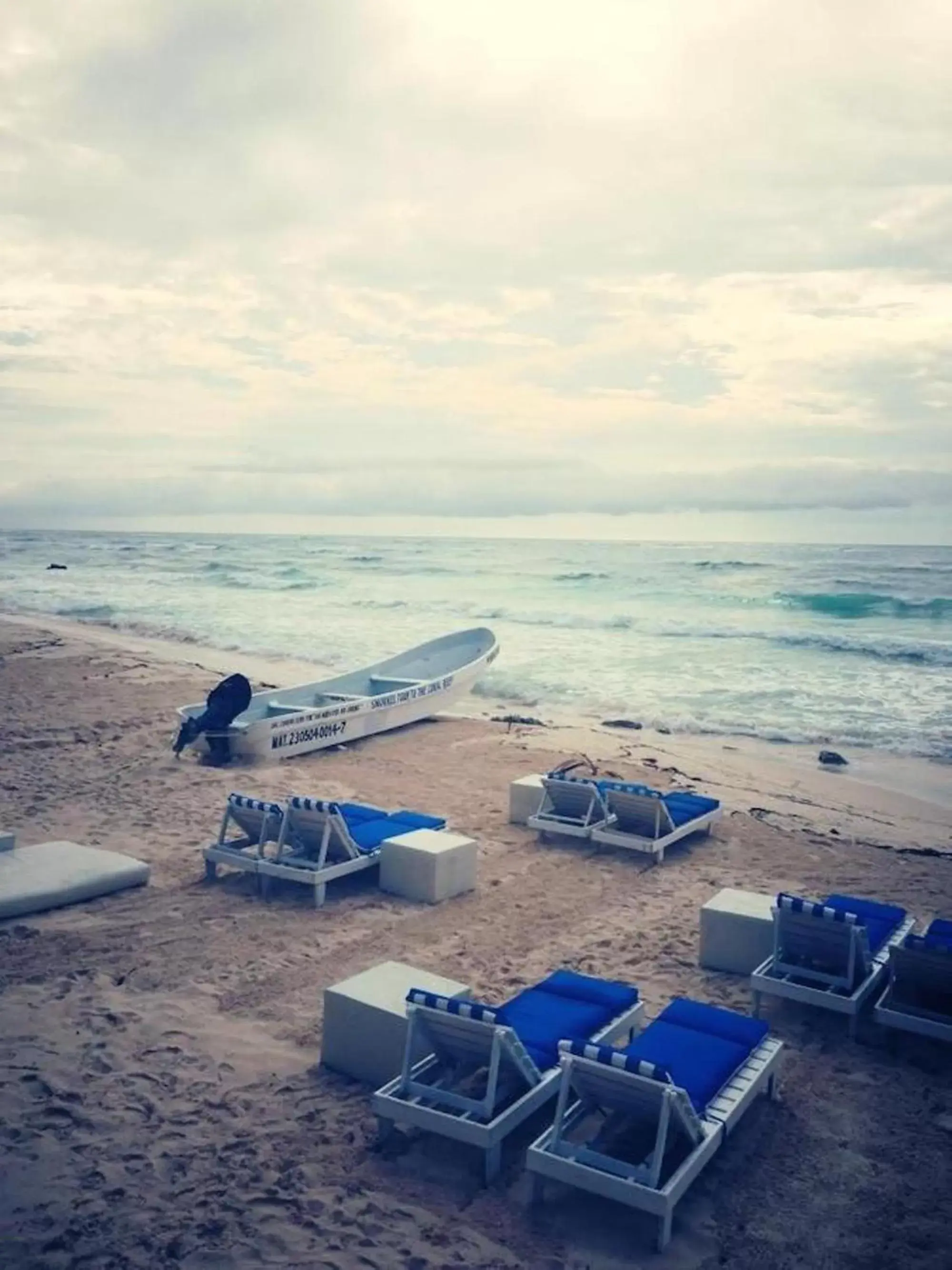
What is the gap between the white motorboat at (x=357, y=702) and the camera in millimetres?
11297

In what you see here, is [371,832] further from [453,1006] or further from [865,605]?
[865,605]

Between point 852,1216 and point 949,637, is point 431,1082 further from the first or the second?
point 949,637

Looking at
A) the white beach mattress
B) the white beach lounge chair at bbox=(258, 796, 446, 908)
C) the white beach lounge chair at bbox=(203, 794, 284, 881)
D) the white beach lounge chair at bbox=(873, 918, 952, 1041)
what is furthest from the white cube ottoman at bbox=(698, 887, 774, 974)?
the white beach mattress

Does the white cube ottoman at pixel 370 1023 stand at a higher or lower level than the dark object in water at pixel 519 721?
higher

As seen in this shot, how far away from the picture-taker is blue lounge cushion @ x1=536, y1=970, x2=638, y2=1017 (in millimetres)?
5008

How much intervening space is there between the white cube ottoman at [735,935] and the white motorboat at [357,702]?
626 cm

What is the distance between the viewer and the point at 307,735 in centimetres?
1178

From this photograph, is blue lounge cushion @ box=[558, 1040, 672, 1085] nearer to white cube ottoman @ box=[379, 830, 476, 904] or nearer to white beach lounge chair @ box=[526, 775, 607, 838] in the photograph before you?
white cube ottoman @ box=[379, 830, 476, 904]

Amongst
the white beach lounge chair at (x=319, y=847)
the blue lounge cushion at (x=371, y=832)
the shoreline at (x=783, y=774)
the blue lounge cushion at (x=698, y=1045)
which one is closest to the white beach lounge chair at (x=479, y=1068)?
the blue lounge cushion at (x=698, y=1045)

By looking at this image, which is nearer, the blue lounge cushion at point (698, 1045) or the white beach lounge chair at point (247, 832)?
the blue lounge cushion at point (698, 1045)

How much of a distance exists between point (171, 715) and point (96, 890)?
21.7 feet

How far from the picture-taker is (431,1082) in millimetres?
4609

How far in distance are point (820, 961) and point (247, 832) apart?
4.37m

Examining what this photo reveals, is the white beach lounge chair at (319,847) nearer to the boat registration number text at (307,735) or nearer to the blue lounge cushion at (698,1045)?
the blue lounge cushion at (698,1045)
